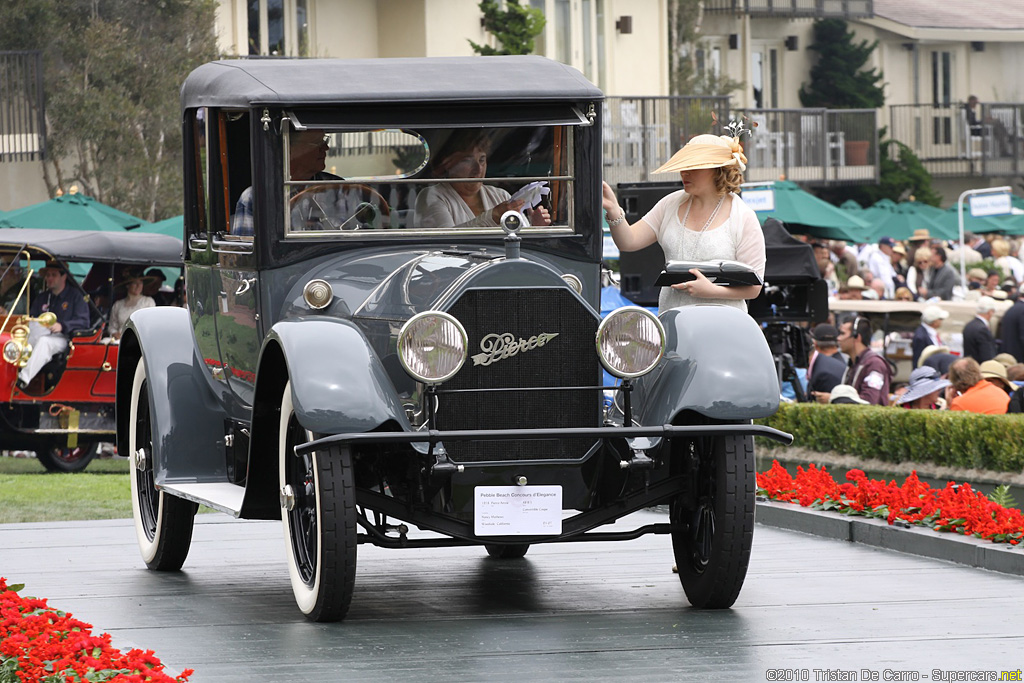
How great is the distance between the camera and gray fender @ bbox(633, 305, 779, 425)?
23.1ft

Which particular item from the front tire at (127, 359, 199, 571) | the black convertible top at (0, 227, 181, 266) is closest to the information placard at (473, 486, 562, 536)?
the front tire at (127, 359, 199, 571)

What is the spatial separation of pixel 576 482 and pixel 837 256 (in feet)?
82.0

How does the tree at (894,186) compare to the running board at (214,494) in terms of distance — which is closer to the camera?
the running board at (214,494)

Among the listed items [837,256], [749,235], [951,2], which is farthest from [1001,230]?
[749,235]

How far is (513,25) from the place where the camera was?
29844mm

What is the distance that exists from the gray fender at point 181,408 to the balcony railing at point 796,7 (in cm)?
3550

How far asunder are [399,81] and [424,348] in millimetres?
1505

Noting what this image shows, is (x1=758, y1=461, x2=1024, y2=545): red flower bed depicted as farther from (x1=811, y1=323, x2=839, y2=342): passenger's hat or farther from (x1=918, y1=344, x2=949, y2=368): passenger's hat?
(x1=918, y1=344, x2=949, y2=368): passenger's hat

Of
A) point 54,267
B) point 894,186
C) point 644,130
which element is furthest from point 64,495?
point 894,186

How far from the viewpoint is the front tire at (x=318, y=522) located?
22.1 ft

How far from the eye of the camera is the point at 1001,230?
35750 millimetres

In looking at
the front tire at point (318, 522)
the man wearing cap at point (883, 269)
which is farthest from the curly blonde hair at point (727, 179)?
the man wearing cap at point (883, 269)

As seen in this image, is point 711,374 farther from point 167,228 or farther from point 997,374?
point 167,228

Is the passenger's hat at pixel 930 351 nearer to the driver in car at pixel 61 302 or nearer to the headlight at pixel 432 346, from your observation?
the driver in car at pixel 61 302
